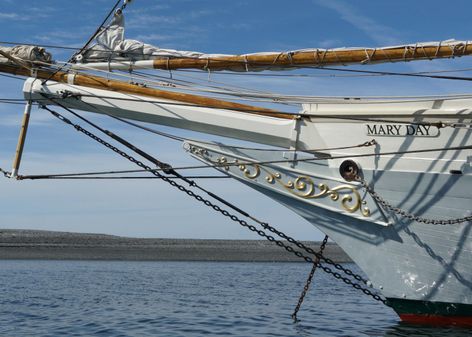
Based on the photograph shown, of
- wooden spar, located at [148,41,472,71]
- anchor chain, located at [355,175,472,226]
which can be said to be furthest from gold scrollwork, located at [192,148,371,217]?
wooden spar, located at [148,41,472,71]

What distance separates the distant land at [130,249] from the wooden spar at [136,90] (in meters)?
33.5

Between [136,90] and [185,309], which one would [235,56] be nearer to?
[136,90]

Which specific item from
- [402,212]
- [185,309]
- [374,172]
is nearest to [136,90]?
[374,172]

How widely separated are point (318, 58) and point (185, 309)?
311 inches

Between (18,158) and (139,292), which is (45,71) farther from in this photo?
(139,292)

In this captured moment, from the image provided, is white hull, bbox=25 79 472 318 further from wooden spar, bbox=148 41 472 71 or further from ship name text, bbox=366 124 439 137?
wooden spar, bbox=148 41 472 71

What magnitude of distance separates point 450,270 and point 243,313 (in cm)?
622

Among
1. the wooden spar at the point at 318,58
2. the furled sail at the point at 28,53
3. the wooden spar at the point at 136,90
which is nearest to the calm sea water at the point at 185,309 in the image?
the wooden spar at the point at 136,90

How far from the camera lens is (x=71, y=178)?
1107 cm

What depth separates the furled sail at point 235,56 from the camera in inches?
441

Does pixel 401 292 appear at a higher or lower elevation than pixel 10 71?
lower

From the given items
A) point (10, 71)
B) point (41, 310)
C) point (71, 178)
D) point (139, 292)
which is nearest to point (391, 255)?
point (71, 178)

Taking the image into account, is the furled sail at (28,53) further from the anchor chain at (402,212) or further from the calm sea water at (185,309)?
the anchor chain at (402,212)

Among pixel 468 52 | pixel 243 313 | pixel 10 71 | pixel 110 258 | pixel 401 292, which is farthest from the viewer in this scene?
pixel 110 258
